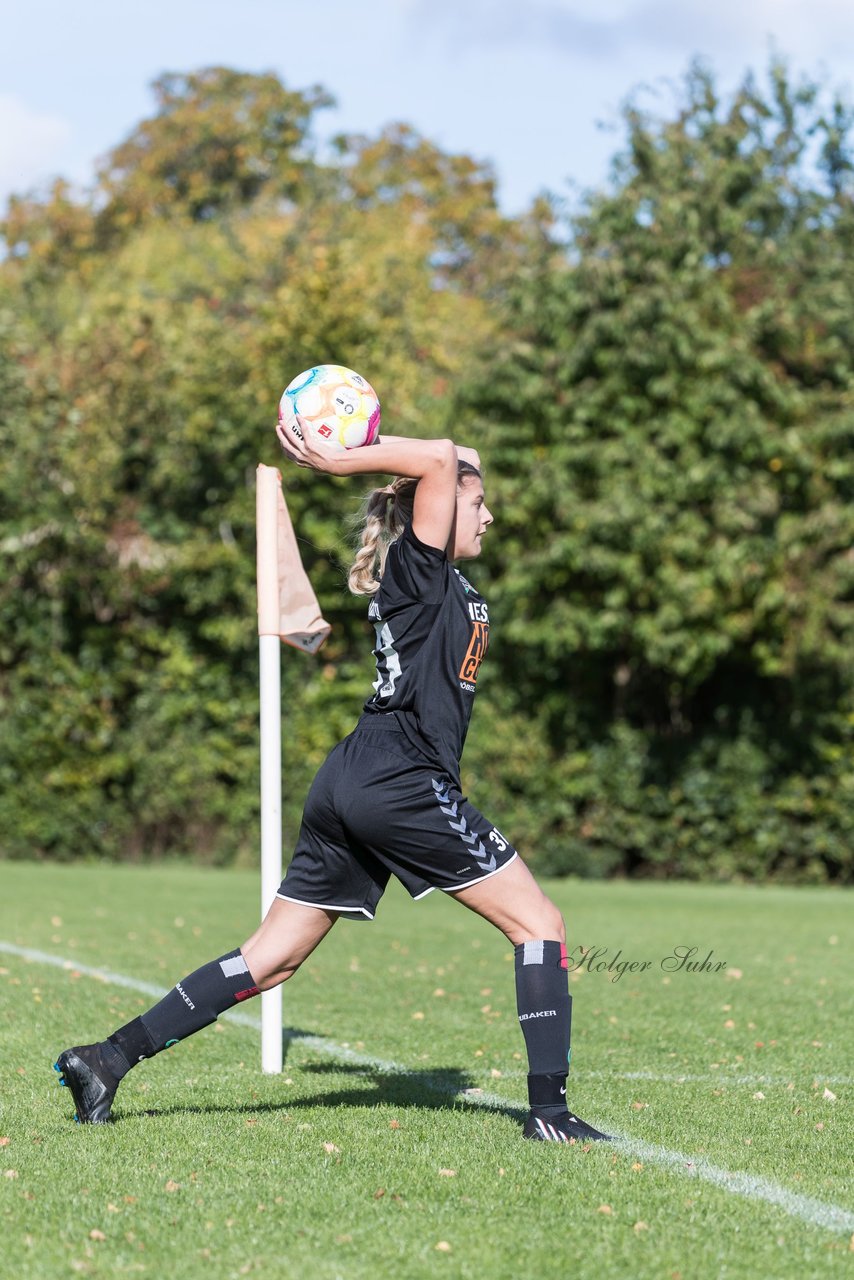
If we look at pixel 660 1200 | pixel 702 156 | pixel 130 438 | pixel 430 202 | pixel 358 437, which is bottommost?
pixel 660 1200

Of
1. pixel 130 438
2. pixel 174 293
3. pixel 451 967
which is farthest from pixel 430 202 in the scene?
pixel 451 967

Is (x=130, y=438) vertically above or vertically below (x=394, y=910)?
above

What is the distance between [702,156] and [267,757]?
1479 centimetres

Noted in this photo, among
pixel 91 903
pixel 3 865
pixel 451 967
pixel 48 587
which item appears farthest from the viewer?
pixel 48 587

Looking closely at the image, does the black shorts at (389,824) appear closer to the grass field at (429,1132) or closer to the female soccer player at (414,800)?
the female soccer player at (414,800)

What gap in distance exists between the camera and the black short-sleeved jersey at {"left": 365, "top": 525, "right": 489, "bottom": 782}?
15.4 feet

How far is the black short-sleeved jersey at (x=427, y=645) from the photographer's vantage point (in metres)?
4.70

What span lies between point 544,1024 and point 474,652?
119cm

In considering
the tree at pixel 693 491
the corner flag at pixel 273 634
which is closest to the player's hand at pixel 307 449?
the corner flag at pixel 273 634

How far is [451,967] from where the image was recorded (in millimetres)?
9969

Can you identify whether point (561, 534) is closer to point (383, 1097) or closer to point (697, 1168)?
point (383, 1097)

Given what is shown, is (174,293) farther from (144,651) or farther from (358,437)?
(358,437)
